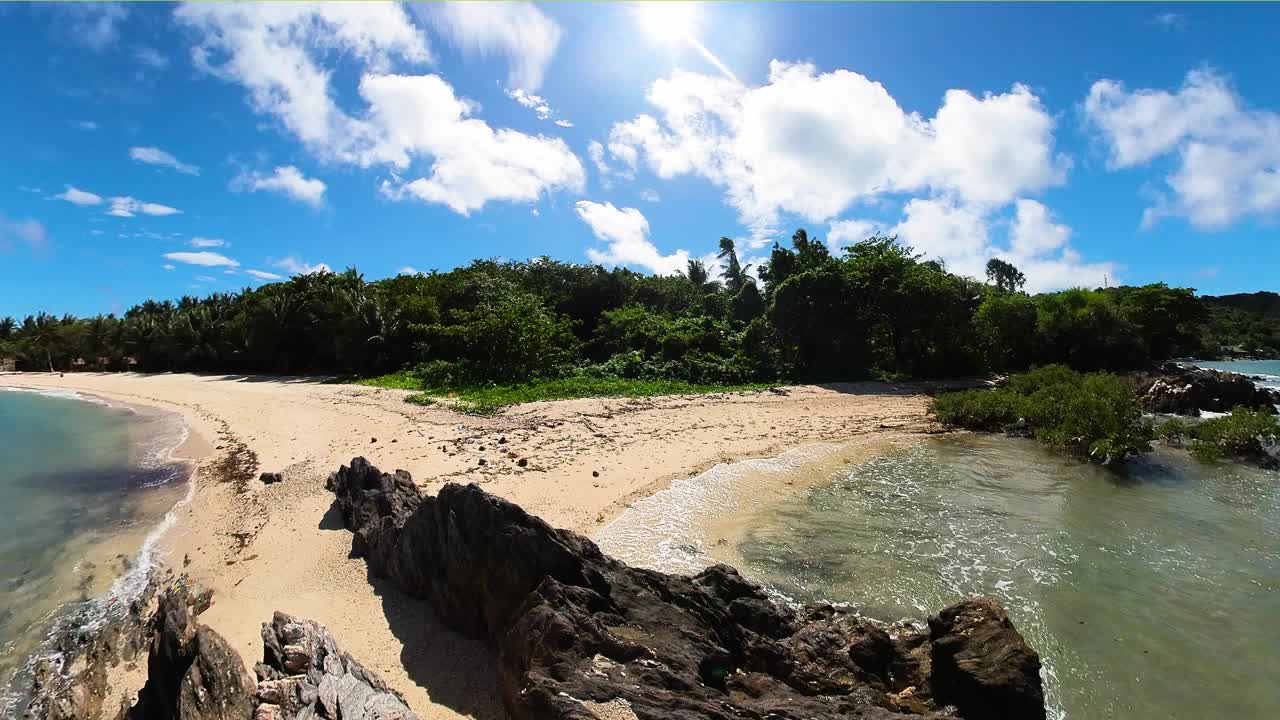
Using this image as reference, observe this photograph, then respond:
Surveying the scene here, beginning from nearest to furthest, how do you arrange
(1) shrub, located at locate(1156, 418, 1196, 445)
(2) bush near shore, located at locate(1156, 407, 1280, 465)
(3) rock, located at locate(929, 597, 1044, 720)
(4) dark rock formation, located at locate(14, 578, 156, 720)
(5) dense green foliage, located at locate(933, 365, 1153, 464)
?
(3) rock, located at locate(929, 597, 1044, 720) → (4) dark rock formation, located at locate(14, 578, 156, 720) → (5) dense green foliage, located at locate(933, 365, 1153, 464) → (2) bush near shore, located at locate(1156, 407, 1280, 465) → (1) shrub, located at locate(1156, 418, 1196, 445)

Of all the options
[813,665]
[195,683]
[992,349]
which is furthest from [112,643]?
[992,349]

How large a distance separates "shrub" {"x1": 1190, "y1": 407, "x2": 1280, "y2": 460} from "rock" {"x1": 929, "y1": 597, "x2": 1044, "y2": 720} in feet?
53.6

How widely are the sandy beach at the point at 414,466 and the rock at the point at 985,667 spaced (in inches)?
180

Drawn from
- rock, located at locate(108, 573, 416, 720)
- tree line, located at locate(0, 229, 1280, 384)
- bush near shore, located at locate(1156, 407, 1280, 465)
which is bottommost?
rock, located at locate(108, 573, 416, 720)

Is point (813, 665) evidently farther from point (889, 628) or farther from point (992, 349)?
point (992, 349)

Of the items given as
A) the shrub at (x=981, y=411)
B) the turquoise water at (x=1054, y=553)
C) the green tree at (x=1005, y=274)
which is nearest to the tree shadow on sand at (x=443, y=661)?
the turquoise water at (x=1054, y=553)

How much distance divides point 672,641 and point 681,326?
28269 millimetres

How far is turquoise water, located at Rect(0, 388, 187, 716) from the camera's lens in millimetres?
8156

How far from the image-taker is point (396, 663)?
605cm

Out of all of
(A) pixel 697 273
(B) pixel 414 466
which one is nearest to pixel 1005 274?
(A) pixel 697 273

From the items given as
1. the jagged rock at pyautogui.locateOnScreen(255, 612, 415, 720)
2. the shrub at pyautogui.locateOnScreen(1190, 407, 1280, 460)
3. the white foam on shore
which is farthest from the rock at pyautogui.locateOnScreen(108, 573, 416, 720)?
the shrub at pyautogui.locateOnScreen(1190, 407, 1280, 460)

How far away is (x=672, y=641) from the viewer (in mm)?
5262

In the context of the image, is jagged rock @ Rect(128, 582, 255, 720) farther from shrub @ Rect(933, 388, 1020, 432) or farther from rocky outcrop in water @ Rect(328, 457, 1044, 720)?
shrub @ Rect(933, 388, 1020, 432)

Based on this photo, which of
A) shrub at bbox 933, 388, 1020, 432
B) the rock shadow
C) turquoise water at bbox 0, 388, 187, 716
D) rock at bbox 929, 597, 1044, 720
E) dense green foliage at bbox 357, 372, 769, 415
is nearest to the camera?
rock at bbox 929, 597, 1044, 720
